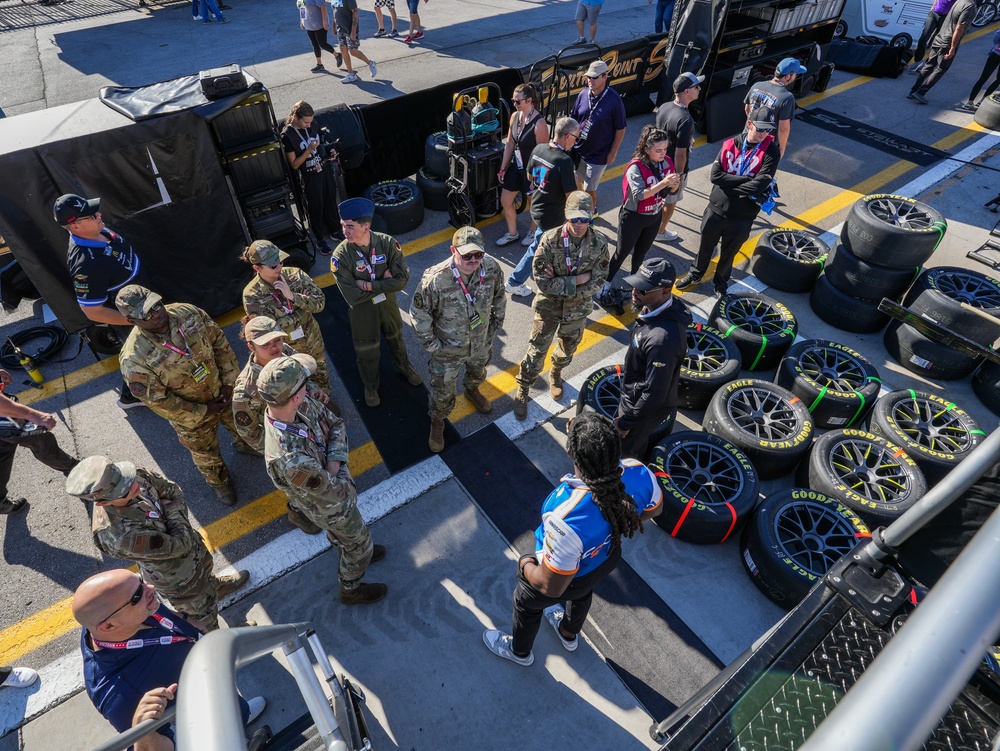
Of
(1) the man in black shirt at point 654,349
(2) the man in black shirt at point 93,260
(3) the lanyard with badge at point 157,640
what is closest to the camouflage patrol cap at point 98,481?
(3) the lanyard with badge at point 157,640

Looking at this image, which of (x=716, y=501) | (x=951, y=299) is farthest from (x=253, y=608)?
(x=951, y=299)

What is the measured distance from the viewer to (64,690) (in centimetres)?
354

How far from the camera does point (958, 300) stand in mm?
5602

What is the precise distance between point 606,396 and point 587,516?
2.39m

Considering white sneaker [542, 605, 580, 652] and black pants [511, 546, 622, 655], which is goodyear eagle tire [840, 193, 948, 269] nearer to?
black pants [511, 546, 622, 655]

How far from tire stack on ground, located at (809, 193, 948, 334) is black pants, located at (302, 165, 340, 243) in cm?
619

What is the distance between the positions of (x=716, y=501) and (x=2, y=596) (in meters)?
5.54

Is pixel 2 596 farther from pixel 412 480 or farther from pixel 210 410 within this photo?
pixel 412 480

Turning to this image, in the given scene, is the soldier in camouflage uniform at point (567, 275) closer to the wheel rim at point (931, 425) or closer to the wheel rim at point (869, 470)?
the wheel rim at point (869, 470)

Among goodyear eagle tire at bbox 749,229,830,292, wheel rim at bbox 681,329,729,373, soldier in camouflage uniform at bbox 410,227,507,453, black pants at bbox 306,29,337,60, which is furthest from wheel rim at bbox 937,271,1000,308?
black pants at bbox 306,29,337,60

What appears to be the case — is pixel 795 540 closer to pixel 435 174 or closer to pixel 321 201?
pixel 321 201

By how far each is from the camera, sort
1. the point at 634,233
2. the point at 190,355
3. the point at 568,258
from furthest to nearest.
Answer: the point at 634,233 → the point at 568,258 → the point at 190,355

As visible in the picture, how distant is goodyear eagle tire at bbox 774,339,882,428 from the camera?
4.87 meters

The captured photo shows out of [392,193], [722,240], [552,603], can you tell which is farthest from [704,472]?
[392,193]
